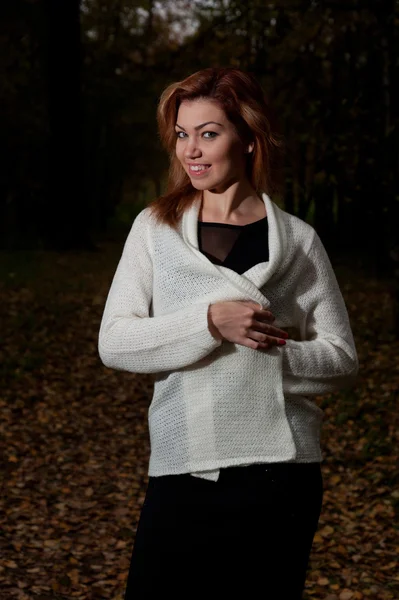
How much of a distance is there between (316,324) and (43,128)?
845 inches

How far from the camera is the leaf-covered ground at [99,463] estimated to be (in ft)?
18.5

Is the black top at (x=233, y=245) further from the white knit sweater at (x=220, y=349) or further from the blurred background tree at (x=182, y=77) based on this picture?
the blurred background tree at (x=182, y=77)

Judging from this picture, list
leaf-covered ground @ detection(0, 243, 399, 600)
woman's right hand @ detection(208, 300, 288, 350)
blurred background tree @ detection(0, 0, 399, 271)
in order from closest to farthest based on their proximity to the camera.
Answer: woman's right hand @ detection(208, 300, 288, 350) → leaf-covered ground @ detection(0, 243, 399, 600) → blurred background tree @ detection(0, 0, 399, 271)

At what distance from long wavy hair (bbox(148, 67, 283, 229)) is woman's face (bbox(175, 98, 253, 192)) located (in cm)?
3

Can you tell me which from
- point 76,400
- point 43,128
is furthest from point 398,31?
point 43,128

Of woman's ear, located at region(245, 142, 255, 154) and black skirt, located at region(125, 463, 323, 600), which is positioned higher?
woman's ear, located at region(245, 142, 255, 154)

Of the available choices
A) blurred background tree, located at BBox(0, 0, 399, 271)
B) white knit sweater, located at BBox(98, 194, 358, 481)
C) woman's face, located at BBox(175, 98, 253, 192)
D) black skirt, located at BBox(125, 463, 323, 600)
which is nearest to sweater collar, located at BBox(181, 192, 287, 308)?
white knit sweater, located at BBox(98, 194, 358, 481)

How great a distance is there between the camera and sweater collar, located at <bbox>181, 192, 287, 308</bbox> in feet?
8.49

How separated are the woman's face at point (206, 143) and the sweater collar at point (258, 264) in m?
0.11

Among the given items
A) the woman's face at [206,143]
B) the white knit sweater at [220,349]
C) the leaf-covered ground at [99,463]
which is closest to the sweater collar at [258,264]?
the white knit sweater at [220,349]

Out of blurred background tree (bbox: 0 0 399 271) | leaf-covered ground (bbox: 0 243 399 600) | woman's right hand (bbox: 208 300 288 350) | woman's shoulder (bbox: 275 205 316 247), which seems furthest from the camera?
blurred background tree (bbox: 0 0 399 271)

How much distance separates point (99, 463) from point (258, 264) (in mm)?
5148

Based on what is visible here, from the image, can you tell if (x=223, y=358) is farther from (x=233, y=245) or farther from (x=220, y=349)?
(x=233, y=245)

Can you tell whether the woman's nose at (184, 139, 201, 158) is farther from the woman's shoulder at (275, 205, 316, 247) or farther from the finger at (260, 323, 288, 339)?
the finger at (260, 323, 288, 339)
